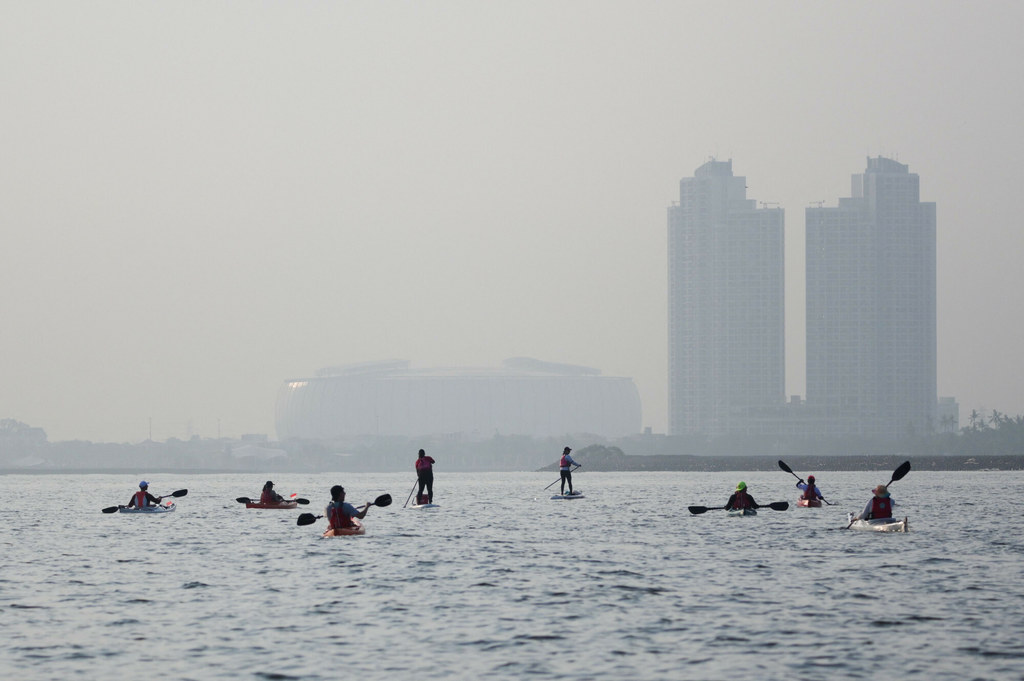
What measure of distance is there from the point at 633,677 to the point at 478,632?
14.6 ft

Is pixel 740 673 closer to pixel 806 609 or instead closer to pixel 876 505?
pixel 806 609

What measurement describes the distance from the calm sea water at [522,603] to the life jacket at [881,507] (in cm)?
62

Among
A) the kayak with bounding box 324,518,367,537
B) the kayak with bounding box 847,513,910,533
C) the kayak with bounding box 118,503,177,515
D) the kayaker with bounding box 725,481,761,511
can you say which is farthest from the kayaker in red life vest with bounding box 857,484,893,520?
the kayak with bounding box 118,503,177,515

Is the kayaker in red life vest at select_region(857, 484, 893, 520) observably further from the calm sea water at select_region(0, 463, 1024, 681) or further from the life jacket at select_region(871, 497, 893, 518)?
the calm sea water at select_region(0, 463, 1024, 681)

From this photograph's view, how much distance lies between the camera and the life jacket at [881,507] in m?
41.1

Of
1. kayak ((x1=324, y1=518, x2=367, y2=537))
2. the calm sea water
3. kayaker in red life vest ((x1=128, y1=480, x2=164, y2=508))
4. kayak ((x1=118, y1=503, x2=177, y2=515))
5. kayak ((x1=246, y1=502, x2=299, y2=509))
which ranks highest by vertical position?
kayaker in red life vest ((x1=128, y1=480, x2=164, y2=508))

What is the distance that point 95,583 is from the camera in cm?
3061

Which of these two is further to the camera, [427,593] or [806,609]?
[427,593]

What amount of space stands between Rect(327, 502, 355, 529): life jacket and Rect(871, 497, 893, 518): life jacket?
48.6 ft

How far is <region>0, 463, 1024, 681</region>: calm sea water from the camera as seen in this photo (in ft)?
65.6

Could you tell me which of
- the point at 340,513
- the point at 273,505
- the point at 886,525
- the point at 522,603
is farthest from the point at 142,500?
the point at 522,603

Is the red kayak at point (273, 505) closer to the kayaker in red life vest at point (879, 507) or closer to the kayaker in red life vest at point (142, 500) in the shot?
the kayaker in red life vest at point (142, 500)

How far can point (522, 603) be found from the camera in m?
26.5

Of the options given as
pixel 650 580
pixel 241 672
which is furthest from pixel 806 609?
pixel 241 672
